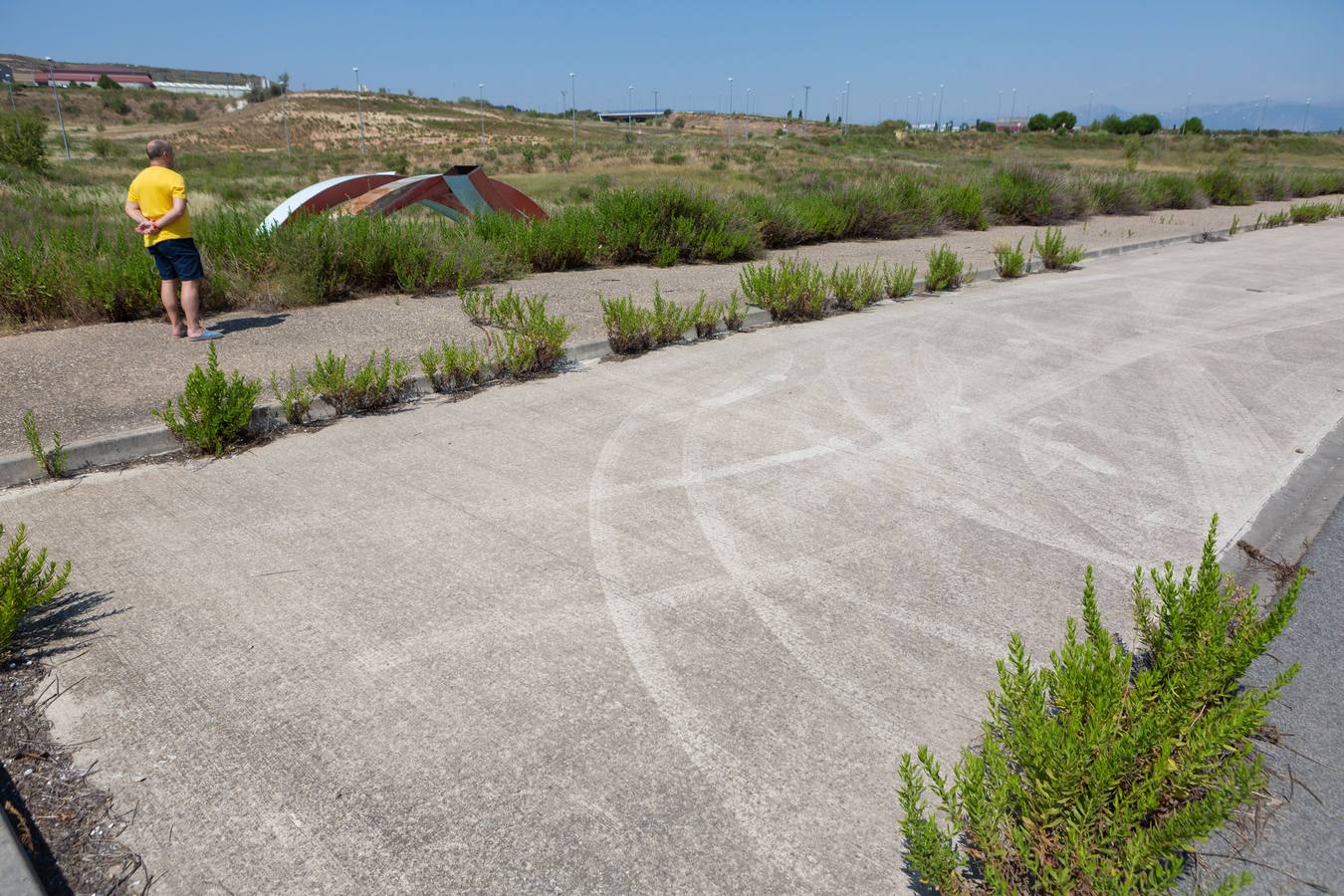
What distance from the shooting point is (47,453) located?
552 centimetres

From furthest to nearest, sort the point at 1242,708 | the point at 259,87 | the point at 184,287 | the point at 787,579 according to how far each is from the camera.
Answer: the point at 259,87 → the point at 184,287 → the point at 787,579 → the point at 1242,708

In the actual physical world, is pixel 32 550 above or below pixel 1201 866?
above

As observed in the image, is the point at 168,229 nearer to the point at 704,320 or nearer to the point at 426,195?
the point at 704,320

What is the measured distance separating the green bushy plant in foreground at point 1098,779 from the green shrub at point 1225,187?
28925 millimetres

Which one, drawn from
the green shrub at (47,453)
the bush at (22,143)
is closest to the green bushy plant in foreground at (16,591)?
the green shrub at (47,453)

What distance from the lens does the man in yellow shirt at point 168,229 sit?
798cm

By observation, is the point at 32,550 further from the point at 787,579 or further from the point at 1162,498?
the point at 1162,498

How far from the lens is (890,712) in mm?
3266

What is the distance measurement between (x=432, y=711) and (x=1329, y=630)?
389 cm

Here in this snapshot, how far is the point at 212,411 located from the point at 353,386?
3.57 ft

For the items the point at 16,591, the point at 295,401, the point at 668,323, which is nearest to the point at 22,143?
the point at 668,323

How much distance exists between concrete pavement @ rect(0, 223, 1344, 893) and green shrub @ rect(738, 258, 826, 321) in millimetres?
2411

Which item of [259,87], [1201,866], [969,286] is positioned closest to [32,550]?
[1201,866]

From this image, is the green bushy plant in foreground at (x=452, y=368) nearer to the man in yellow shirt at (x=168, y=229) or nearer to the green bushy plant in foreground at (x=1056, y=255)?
the man in yellow shirt at (x=168, y=229)
